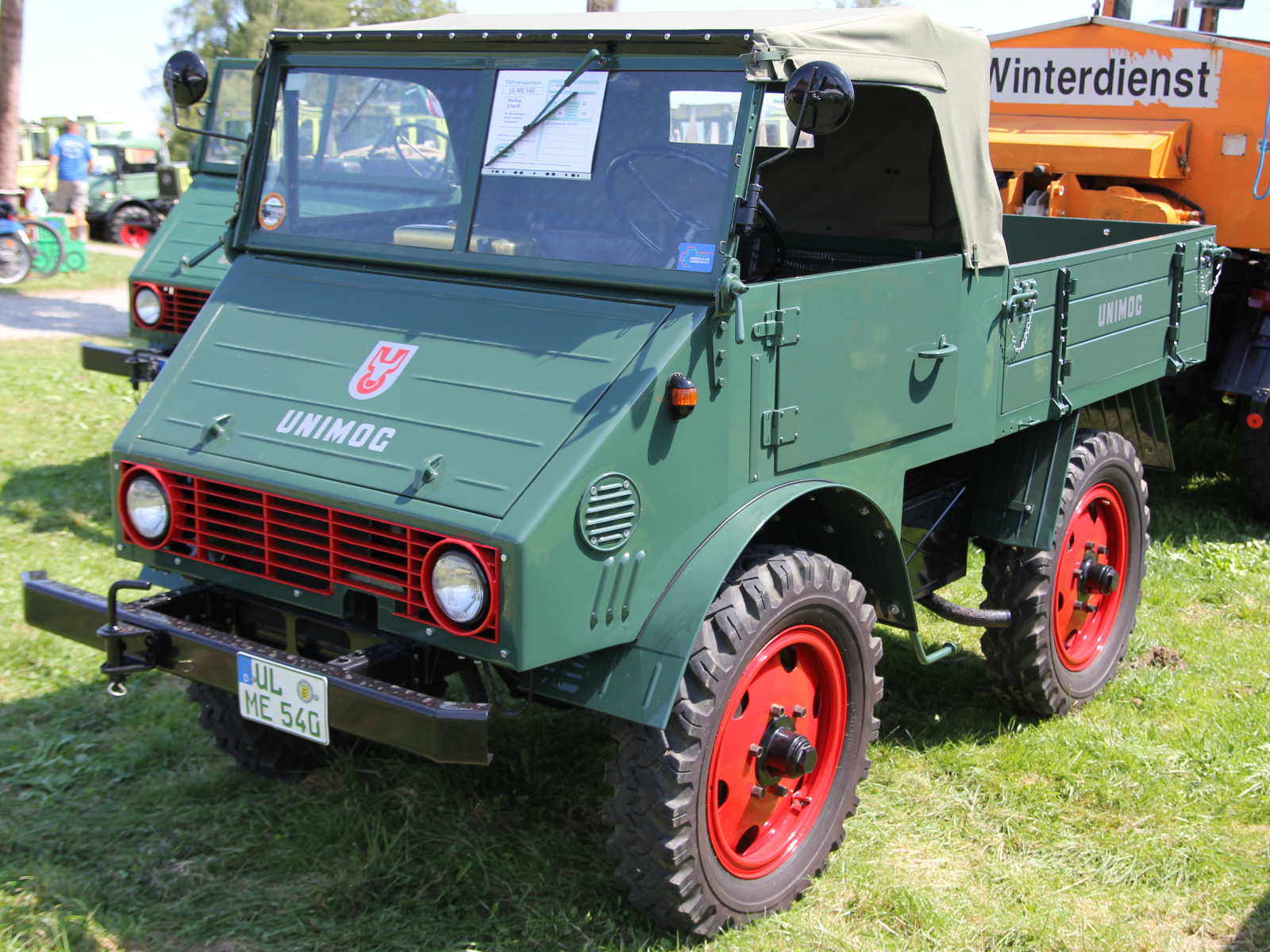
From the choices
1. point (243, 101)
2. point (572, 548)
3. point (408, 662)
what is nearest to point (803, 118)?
point (572, 548)

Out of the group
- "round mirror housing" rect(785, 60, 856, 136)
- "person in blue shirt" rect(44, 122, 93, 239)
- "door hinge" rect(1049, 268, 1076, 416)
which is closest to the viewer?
"round mirror housing" rect(785, 60, 856, 136)

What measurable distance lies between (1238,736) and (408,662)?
3199mm

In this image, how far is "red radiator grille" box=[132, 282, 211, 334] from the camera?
739 cm

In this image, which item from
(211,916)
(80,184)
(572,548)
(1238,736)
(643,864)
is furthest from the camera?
(80,184)

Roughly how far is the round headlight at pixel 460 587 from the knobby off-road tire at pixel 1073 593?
2454 mm

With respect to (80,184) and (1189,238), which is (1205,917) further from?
(80,184)

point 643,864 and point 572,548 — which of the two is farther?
point 643,864

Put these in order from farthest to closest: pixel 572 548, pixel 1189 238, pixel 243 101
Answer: pixel 243 101 → pixel 1189 238 → pixel 572 548

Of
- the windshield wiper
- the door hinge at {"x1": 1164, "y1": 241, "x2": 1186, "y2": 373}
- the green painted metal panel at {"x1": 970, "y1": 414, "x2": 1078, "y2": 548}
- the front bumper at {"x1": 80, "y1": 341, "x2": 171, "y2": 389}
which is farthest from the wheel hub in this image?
the front bumper at {"x1": 80, "y1": 341, "x2": 171, "y2": 389}

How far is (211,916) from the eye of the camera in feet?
11.4

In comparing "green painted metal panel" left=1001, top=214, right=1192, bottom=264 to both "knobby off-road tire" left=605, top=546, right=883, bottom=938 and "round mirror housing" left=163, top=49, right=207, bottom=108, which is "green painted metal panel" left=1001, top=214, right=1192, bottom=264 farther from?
"round mirror housing" left=163, top=49, right=207, bottom=108

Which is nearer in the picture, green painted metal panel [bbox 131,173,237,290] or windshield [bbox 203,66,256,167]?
green painted metal panel [bbox 131,173,237,290]

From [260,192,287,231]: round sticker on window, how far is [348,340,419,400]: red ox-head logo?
854mm

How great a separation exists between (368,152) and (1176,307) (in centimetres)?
342
